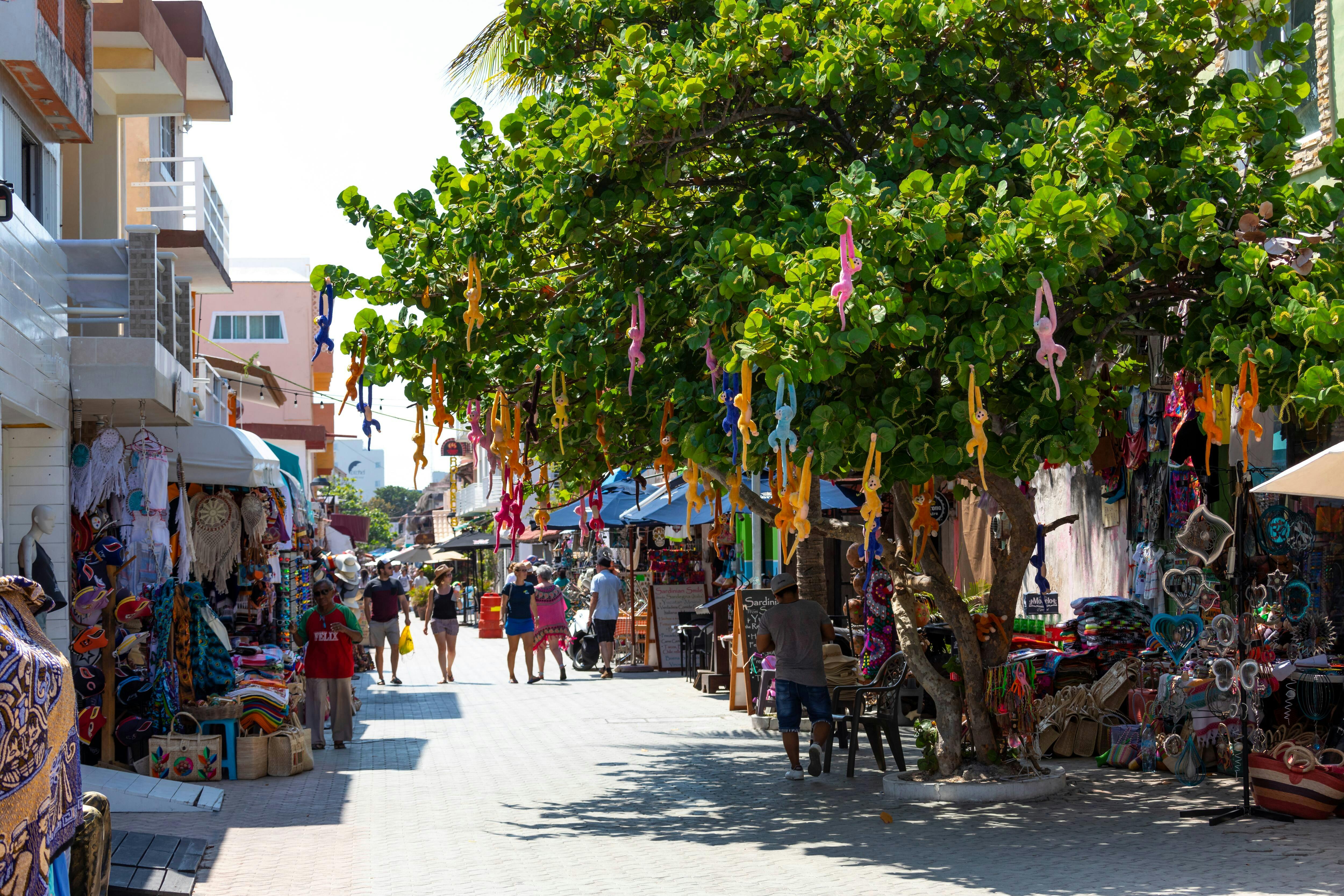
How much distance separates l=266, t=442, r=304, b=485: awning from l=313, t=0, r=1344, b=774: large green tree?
6.94m

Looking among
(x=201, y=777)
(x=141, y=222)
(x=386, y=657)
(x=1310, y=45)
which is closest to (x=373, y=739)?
(x=201, y=777)

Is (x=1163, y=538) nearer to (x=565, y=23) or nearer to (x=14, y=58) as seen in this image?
(x=565, y=23)

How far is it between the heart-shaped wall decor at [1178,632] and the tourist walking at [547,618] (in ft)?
37.5

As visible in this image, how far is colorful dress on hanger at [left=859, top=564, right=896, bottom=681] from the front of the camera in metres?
15.0

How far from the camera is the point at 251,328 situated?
4803 cm

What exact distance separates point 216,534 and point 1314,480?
10787 mm

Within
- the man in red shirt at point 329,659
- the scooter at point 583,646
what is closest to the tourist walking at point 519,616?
the scooter at point 583,646

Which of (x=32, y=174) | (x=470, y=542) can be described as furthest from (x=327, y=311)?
(x=470, y=542)

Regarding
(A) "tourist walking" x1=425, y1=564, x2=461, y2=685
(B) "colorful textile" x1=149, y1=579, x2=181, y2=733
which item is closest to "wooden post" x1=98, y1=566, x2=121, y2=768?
(B) "colorful textile" x1=149, y1=579, x2=181, y2=733

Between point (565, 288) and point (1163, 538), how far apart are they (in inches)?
240

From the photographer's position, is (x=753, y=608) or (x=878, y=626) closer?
(x=878, y=626)

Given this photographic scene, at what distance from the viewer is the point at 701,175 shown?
1135 cm

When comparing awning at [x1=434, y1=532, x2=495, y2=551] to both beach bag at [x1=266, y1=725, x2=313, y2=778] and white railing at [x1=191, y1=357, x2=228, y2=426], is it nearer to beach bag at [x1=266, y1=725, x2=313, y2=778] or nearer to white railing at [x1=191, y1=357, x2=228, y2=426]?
white railing at [x1=191, y1=357, x2=228, y2=426]

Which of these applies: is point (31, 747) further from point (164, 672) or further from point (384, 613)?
point (384, 613)
